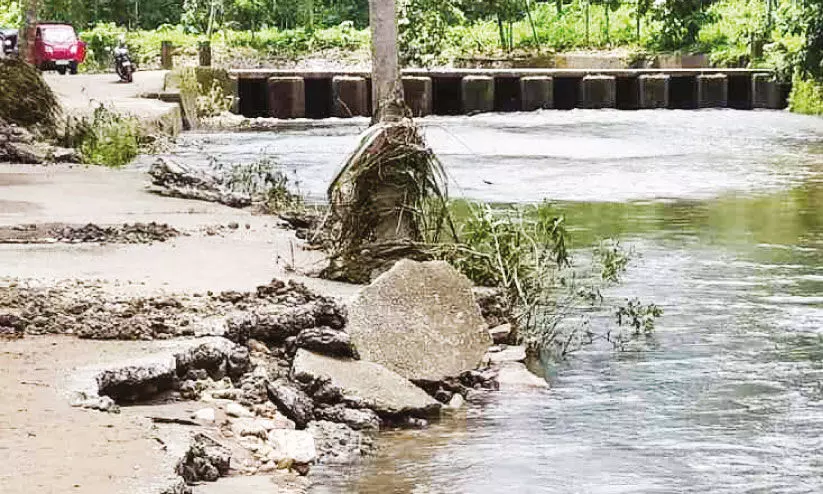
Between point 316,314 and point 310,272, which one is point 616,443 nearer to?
point 316,314

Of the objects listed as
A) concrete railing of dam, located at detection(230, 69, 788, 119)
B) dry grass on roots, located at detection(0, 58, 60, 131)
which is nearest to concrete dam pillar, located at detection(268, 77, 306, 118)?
concrete railing of dam, located at detection(230, 69, 788, 119)

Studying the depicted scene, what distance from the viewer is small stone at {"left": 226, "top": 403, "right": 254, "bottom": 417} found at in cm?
628

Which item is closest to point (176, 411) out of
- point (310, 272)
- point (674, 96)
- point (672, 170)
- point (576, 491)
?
point (576, 491)

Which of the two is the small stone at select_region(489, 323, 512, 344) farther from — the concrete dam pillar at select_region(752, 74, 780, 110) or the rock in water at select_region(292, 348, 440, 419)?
the concrete dam pillar at select_region(752, 74, 780, 110)

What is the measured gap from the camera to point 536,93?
33.4 metres

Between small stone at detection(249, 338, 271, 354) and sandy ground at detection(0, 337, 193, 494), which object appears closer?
sandy ground at detection(0, 337, 193, 494)

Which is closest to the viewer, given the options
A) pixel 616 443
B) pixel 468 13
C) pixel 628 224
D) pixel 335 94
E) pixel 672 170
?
pixel 616 443

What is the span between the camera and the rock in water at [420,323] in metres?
7.45

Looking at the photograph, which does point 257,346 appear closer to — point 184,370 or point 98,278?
point 184,370

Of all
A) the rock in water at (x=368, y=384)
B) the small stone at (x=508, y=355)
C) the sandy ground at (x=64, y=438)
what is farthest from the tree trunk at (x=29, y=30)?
the sandy ground at (x=64, y=438)

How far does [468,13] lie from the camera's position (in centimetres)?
5106

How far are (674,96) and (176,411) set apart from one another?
29.2m

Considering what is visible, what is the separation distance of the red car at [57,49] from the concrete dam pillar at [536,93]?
489 inches

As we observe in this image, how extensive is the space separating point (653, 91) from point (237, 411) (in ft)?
92.9
